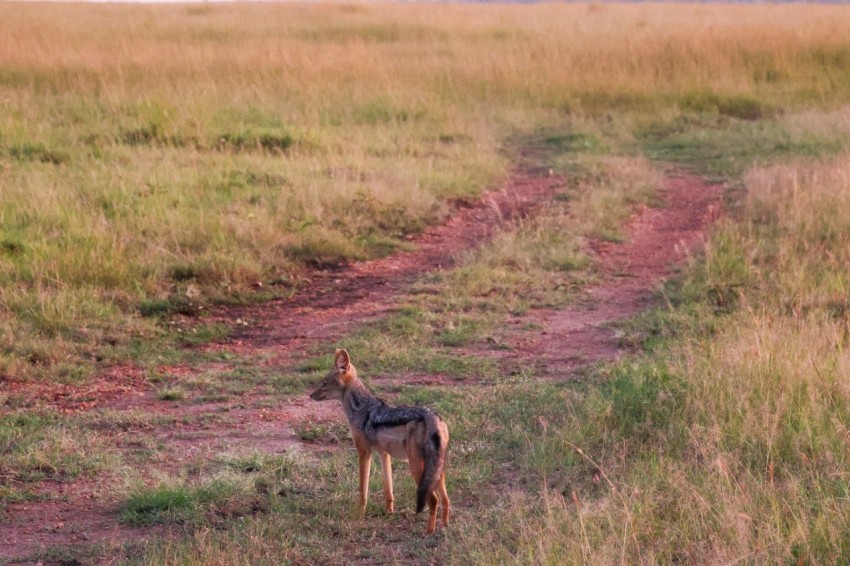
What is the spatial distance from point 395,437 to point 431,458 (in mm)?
221

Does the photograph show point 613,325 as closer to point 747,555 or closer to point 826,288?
point 826,288

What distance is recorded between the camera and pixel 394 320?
21.9ft

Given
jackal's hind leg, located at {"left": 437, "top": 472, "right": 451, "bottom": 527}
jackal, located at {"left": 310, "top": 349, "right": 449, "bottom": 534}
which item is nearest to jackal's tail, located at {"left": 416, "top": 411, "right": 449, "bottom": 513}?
jackal, located at {"left": 310, "top": 349, "right": 449, "bottom": 534}

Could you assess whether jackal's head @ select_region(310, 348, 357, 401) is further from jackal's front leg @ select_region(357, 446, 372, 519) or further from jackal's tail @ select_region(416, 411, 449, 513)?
jackal's tail @ select_region(416, 411, 449, 513)

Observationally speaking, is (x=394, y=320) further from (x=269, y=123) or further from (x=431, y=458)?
(x=269, y=123)

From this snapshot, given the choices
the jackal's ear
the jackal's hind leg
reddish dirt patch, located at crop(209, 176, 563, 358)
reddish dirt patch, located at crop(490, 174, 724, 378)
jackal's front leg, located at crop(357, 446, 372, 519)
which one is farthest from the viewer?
reddish dirt patch, located at crop(209, 176, 563, 358)

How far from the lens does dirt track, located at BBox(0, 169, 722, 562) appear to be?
13.4ft

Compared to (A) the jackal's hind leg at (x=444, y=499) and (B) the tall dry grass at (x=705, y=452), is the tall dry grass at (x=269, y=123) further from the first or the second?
(B) the tall dry grass at (x=705, y=452)

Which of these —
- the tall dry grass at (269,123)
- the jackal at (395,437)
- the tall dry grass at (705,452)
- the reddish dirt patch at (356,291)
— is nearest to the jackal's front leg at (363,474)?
the jackal at (395,437)

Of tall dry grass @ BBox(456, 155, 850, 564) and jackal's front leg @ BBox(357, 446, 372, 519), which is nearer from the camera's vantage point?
tall dry grass @ BBox(456, 155, 850, 564)

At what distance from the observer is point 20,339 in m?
6.01

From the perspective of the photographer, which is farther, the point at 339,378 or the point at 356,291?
the point at 356,291

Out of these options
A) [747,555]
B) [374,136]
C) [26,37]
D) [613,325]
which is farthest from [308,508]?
[26,37]

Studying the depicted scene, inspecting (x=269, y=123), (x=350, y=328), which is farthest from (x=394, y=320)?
(x=269, y=123)
